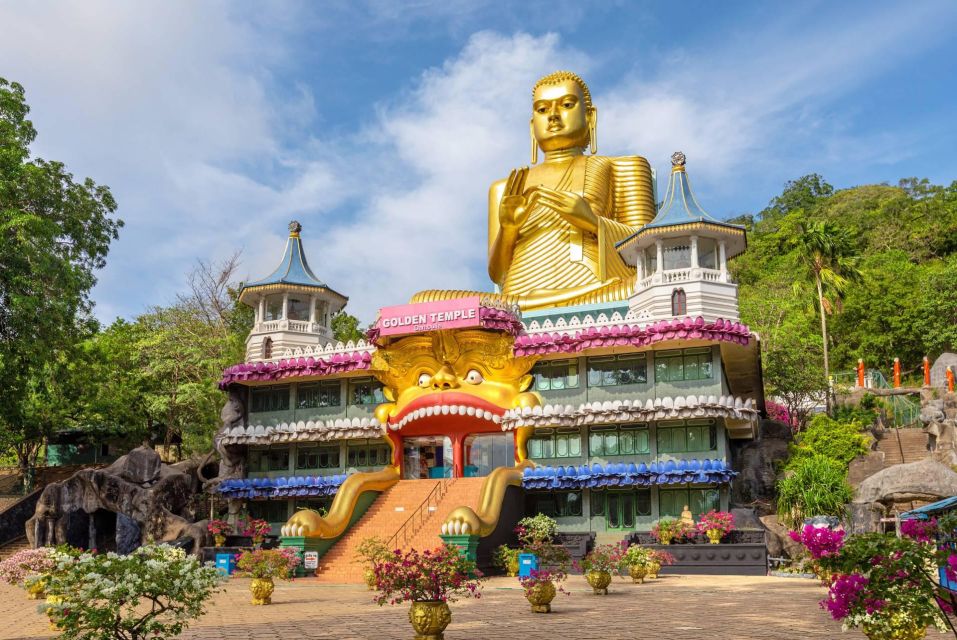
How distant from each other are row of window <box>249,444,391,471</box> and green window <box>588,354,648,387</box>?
752 cm

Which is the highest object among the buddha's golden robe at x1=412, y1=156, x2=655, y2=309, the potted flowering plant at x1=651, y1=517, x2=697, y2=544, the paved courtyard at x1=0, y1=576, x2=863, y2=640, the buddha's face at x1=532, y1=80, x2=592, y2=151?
the buddha's face at x1=532, y1=80, x2=592, y2=151

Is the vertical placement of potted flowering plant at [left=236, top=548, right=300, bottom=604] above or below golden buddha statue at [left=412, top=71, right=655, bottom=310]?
below

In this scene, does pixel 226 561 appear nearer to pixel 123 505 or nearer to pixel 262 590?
pixel 123 505

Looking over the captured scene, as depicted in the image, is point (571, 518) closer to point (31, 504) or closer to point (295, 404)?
point (295, 404)

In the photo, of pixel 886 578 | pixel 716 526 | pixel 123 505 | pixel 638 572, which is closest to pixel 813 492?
pixel 716 526

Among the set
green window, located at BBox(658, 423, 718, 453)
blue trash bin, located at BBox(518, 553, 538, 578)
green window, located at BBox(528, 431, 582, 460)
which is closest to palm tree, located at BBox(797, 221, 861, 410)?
green window, located at BBox(658, 423, 718, 453)

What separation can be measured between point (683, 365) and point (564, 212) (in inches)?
304

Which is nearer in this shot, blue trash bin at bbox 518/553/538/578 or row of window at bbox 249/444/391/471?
blue trash bin at bbox 518/553/538/578

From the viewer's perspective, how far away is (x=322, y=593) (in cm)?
1847

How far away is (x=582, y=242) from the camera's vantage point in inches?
1236

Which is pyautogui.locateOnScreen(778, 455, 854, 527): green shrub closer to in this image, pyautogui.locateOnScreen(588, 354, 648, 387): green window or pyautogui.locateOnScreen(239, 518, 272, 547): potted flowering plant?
pyautogui.locateOnScreen(588, 354, 648, 387): green window

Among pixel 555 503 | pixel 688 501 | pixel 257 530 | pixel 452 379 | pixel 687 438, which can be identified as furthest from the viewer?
pixel 452 379

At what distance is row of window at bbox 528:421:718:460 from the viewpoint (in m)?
25.1

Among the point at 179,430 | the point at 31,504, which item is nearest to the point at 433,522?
the point at 31,504
